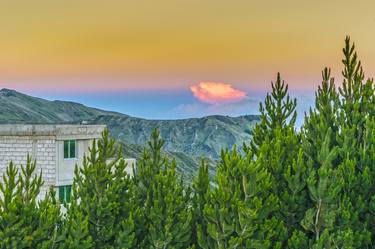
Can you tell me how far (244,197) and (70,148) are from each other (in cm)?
1729

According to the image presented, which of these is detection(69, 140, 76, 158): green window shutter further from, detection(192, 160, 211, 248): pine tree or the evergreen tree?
the evergreen tree

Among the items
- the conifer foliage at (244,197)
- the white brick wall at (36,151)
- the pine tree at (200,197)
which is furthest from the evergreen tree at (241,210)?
the white brick wall at (36,151)

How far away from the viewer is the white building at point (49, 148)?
27.7m

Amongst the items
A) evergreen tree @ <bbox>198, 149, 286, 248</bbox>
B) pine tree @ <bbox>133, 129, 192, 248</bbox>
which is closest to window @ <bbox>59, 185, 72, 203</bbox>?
pine tree @ <bbox>133, 129, 192, 248</bbox>

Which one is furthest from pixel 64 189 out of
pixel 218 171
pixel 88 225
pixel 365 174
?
pixel 365 174

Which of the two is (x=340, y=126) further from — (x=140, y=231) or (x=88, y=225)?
(x=88, y=225)

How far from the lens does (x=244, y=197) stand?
13.1 metres

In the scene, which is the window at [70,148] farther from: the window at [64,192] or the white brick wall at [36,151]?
the window at [64,192]

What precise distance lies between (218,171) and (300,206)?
8.27 ft

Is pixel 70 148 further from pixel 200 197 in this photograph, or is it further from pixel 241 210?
pixel 241 210

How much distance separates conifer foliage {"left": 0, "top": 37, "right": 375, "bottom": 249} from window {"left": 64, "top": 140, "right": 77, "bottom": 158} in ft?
40.9

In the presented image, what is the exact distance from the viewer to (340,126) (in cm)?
1545

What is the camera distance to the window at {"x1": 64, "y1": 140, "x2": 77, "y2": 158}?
92.3 feet

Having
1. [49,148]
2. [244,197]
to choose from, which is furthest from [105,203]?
[49,148]
